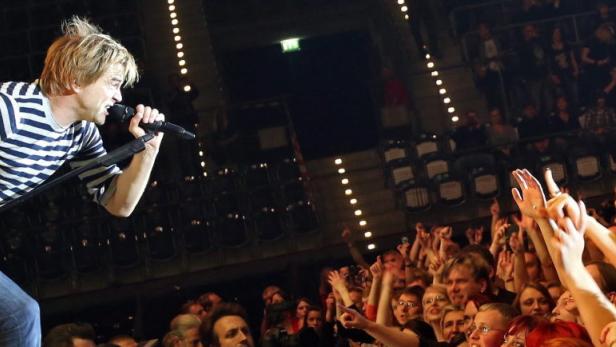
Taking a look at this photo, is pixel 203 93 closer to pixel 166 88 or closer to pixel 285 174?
pixel 166 88

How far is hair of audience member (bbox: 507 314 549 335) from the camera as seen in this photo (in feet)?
10.2

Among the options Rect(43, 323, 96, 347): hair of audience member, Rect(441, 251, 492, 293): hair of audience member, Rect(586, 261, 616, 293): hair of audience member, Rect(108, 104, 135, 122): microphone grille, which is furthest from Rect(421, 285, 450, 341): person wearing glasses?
Rect(108, 104, 135, 122): microphone grille

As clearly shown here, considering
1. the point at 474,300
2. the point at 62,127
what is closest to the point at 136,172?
the point at 62,127

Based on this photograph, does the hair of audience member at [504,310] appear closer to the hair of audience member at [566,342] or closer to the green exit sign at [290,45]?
the hair of audience member at [566,342]

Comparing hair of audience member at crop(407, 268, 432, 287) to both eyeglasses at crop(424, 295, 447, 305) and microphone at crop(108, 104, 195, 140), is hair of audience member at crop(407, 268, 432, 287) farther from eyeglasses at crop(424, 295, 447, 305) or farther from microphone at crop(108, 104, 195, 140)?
microphone at crop(108, 104, 195, 140)

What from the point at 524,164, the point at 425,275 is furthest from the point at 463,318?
the point at 524,164

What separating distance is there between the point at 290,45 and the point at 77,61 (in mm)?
10211

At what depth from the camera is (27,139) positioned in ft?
8.75

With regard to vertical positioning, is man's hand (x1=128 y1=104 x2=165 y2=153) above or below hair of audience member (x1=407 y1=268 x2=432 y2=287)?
above

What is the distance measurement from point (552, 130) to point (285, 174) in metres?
2.57

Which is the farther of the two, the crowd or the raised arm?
the raised arm

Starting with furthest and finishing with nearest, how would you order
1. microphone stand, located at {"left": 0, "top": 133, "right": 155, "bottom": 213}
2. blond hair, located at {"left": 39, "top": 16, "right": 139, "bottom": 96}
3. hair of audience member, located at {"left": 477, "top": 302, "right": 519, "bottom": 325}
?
hair of audience member, located at {"left": 477, "top": 302, "right": 519, "bottom": 325}, blond hair, located at {"left": 39, "top": 16, "right": 139, "bottom": 96}, microphone stand, located at {"left": 0, "top": 133, "right": 155, "bottom": 213}

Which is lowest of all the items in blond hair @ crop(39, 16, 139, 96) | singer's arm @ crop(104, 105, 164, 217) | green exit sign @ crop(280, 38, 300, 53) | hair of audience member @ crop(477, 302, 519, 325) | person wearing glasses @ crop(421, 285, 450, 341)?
person wearing glasses @ crop(421, 285, 450, 341)

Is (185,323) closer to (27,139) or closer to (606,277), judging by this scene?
(606,277)
